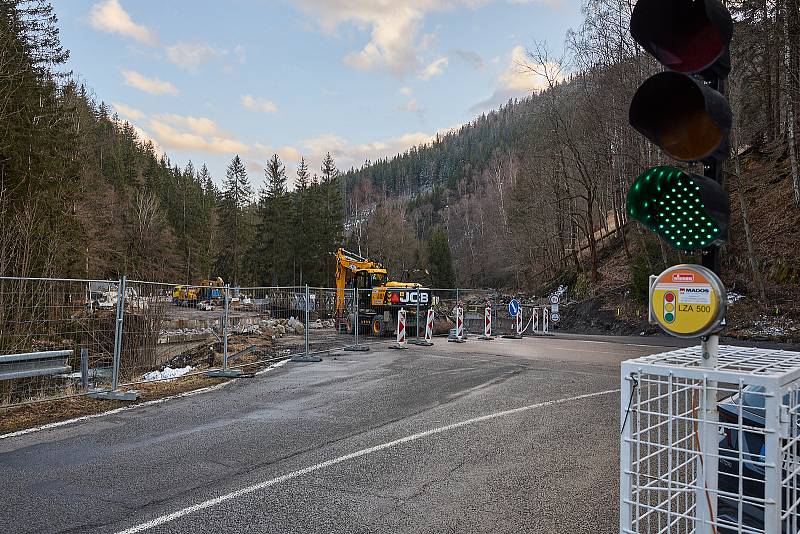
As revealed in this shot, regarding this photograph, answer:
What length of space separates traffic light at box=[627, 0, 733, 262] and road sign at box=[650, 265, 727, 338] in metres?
0.23

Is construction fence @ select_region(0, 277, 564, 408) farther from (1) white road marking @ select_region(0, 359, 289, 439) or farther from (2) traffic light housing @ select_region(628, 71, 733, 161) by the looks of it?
(2) traffic light housing @ select_region(628, 71, 733, 161)

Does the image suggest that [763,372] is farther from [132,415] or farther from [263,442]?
[132,415]

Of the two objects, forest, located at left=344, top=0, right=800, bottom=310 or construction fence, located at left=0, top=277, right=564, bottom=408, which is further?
forest, located at left=344, top=0, right=800, bottom=310

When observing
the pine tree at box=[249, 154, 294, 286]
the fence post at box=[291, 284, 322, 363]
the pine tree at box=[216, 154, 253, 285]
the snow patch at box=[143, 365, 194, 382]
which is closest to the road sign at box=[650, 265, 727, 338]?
the snow patch at box=[143, 365, 194, 382]

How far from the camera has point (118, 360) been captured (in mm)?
9047

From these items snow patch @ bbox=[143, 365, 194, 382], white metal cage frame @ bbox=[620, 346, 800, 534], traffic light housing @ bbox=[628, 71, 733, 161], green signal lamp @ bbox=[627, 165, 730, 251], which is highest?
traffic light housing @ bbox=[628, 71, 733, 161]

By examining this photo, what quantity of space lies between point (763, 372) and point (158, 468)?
17.2 ft

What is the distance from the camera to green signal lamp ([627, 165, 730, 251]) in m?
2.56

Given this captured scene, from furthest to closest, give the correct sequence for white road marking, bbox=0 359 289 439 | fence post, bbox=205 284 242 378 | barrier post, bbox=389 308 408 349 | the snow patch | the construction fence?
barrier post, bbox=389 308 408 349 → fence post, bbox=205 284 242 378 → the snow patch → the construction fence → white road marking, bbox=0 359 289 439

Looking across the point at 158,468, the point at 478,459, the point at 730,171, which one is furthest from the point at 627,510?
the point at 730,171

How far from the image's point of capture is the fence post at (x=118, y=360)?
28.6ft

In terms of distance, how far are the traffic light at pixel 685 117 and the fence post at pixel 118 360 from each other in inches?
329

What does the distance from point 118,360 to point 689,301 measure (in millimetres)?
8976

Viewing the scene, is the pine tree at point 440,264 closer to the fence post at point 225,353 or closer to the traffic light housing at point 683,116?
the fence post at point 225,353
